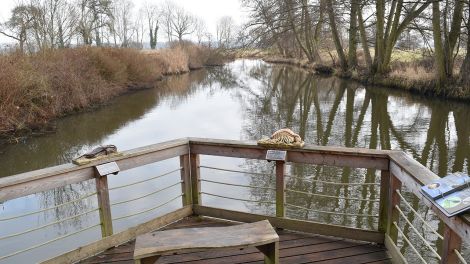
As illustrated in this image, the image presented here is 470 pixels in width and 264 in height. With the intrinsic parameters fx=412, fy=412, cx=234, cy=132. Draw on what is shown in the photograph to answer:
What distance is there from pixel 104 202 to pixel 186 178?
89cm

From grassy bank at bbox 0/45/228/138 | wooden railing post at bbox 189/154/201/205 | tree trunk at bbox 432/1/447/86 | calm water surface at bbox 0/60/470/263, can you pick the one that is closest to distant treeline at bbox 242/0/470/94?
tree trunk at bbox 432/1/447/86

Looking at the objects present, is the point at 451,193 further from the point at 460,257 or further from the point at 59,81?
the point at 59,81

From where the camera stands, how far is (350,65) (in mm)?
27625

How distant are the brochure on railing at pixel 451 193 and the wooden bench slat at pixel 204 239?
1.01 m

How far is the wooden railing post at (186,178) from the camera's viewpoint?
395cm

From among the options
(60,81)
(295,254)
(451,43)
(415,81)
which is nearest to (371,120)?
(415,81)

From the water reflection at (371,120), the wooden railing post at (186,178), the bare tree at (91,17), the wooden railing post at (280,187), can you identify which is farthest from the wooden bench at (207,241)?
the bare tree at (91,17)

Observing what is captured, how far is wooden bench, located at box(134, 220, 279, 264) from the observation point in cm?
257

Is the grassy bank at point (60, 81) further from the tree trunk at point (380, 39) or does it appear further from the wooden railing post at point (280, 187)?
the tree trunk at point (380, 39)

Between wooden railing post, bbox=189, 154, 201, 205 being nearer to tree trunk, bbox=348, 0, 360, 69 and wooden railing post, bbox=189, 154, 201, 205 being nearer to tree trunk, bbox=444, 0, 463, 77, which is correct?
tree trunk, bbox=444, 0, 463, 77

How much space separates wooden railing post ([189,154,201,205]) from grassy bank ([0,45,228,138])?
31.4 feet

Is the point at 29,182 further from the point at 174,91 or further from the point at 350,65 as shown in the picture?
the point at 350,65

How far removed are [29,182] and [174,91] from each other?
20.1m

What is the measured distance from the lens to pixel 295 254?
3293 millimetres
